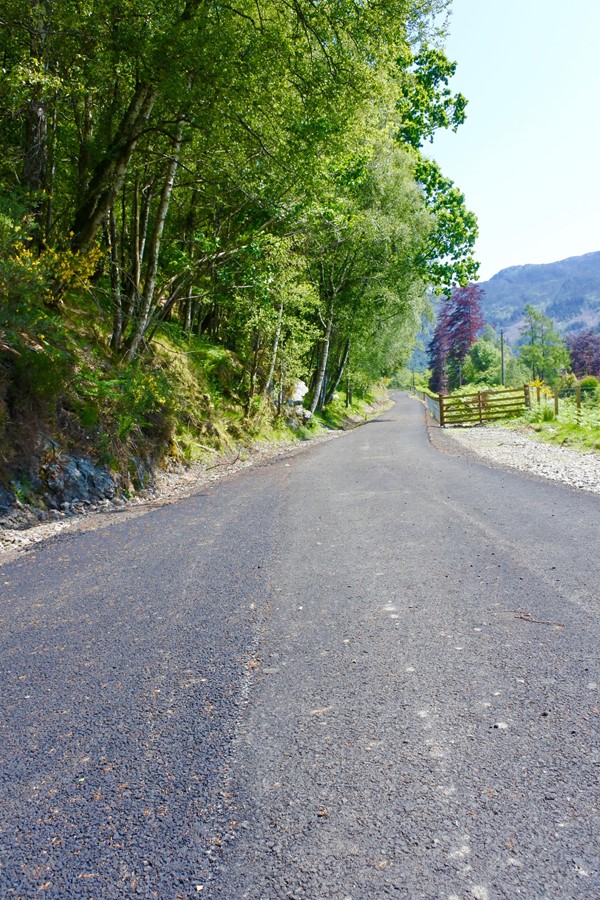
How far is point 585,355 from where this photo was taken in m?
82.8

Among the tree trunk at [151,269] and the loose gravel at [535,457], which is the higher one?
the tree trunk at [151,269]

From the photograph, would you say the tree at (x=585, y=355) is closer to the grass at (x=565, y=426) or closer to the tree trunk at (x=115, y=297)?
the grass at (x=565, y=426)

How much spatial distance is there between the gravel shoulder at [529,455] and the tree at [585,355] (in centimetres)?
6890

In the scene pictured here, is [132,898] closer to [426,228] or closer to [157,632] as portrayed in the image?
[157,632]

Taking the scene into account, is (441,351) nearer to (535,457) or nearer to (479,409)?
(479,409)

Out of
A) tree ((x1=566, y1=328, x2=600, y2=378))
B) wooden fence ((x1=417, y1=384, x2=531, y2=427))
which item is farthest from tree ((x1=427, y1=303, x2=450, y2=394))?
wooden fence ((x1=417, y1=384, x2=531, y2=427))

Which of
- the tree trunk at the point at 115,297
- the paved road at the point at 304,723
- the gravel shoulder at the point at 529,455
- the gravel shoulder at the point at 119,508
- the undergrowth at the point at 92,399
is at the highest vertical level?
the tree trunk at the point at 115,297

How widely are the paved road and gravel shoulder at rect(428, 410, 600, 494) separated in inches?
209

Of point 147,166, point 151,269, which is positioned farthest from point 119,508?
point 147,166

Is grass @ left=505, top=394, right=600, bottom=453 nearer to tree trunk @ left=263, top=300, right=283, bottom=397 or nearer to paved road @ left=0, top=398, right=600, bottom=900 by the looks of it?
tree trunk @ left=263, top=300, right=283, bottom=397

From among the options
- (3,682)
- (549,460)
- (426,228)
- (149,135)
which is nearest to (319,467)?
(549,460)

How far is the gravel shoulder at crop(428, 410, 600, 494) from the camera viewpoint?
32.8ft

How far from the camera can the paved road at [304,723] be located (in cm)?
178

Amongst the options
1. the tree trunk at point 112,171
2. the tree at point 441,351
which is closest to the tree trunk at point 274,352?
the tree trunk at point 112,171
